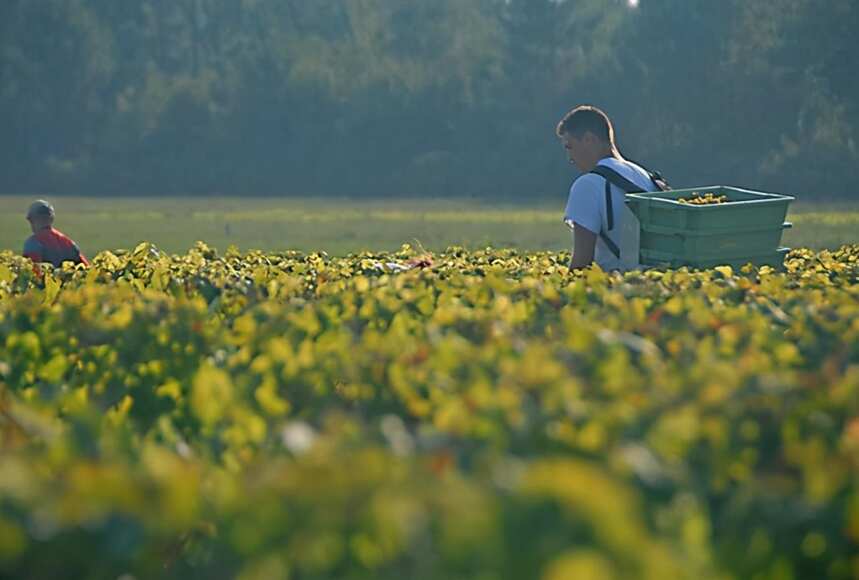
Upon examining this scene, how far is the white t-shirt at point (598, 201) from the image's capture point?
328 inches

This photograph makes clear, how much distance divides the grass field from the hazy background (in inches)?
330

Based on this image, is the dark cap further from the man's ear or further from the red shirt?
the man's ear

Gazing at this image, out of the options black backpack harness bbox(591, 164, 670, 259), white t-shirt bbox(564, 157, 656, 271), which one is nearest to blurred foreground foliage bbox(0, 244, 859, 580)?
white t-shirt bbox(564, 157, 656, 271)

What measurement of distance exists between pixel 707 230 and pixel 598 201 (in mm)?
687

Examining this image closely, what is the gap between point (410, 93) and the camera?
252ft

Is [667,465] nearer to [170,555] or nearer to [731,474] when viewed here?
[731,474]

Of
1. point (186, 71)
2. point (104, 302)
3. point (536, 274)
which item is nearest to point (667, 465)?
point (104, 302)

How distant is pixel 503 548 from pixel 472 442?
0.75 metres

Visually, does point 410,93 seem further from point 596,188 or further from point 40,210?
point 596,188

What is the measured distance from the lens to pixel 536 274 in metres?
7.86

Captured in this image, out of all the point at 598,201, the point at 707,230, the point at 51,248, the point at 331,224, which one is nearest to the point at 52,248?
the point at 51,248

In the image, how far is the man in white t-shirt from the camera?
8.36 meters

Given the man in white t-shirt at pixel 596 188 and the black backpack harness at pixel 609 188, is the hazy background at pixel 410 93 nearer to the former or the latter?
the man in white t-shirt at pixel 596 188

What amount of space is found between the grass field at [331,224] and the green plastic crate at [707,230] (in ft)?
76.6
